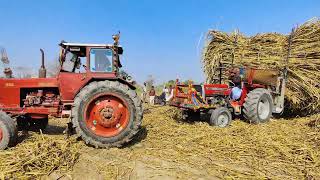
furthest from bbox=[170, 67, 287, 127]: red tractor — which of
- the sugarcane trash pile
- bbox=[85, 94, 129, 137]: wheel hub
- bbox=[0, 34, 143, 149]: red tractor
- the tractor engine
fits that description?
the sugarcane trash pile

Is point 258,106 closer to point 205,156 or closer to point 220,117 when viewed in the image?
point 220,117

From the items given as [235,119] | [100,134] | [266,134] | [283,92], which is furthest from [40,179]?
[283,92]

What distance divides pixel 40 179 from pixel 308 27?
31.2ft

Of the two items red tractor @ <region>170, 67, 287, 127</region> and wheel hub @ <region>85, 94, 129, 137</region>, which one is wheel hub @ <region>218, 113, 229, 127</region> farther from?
wheel hub @ <region>85, 94, 129, 137</region>

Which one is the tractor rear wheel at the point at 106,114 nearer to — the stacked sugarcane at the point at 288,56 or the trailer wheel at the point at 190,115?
the trailer wheel at the point at 190,115

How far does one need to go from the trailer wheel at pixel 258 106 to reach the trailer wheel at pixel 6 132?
644 centimetres

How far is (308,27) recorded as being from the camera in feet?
34.8

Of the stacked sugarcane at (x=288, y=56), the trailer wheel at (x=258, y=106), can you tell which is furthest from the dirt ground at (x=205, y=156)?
the stacked sugarcane at (x=288, y=56)

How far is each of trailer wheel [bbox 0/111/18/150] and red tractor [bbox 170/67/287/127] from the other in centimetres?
455

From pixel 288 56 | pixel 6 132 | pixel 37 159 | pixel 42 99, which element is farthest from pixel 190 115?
pixel 37 159

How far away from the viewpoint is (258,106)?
9.88 m

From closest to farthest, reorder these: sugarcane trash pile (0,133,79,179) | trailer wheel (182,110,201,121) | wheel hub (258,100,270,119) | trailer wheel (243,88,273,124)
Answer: sugarcane trash pile (0,133,79,179) < trailer wheel (243,88,273,124) < trailer wheel (182,110,201,121) < wheel hub (258,100,270,119)

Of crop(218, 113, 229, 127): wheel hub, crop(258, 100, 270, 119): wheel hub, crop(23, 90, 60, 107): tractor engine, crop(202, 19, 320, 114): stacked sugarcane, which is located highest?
crop(202, 19, 320, 114): stacked sugarcane

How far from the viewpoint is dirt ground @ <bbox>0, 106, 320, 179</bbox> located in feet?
16.4
